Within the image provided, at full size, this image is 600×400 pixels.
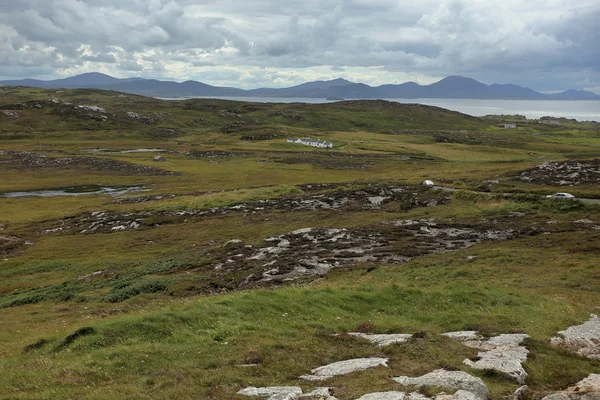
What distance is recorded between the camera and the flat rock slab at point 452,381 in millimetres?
13062

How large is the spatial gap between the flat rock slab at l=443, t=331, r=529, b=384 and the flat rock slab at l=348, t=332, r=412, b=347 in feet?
7.31

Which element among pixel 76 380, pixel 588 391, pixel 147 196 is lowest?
pixel 147 196

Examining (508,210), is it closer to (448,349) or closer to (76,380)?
(448,349)

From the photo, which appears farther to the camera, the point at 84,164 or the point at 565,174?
the point at 84,164

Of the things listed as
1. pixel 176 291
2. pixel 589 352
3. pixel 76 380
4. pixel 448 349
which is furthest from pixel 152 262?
pixel 589 352

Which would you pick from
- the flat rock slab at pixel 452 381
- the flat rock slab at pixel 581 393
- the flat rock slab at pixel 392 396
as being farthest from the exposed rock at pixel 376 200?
the flat rock slab at pixel 392 396

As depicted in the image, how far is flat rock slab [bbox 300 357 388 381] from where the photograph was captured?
15.1 meters

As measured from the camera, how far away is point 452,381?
44.3 ft

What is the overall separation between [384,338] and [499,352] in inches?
181

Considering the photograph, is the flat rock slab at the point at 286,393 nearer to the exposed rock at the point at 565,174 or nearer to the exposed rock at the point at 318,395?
the exposed rock at the point at 318,395

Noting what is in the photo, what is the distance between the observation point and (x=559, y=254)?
127ft

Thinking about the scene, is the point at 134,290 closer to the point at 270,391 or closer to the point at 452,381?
the point at 270,391

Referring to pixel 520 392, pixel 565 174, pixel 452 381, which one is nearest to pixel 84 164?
pixel 565 174

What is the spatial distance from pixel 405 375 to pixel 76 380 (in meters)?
11.3
